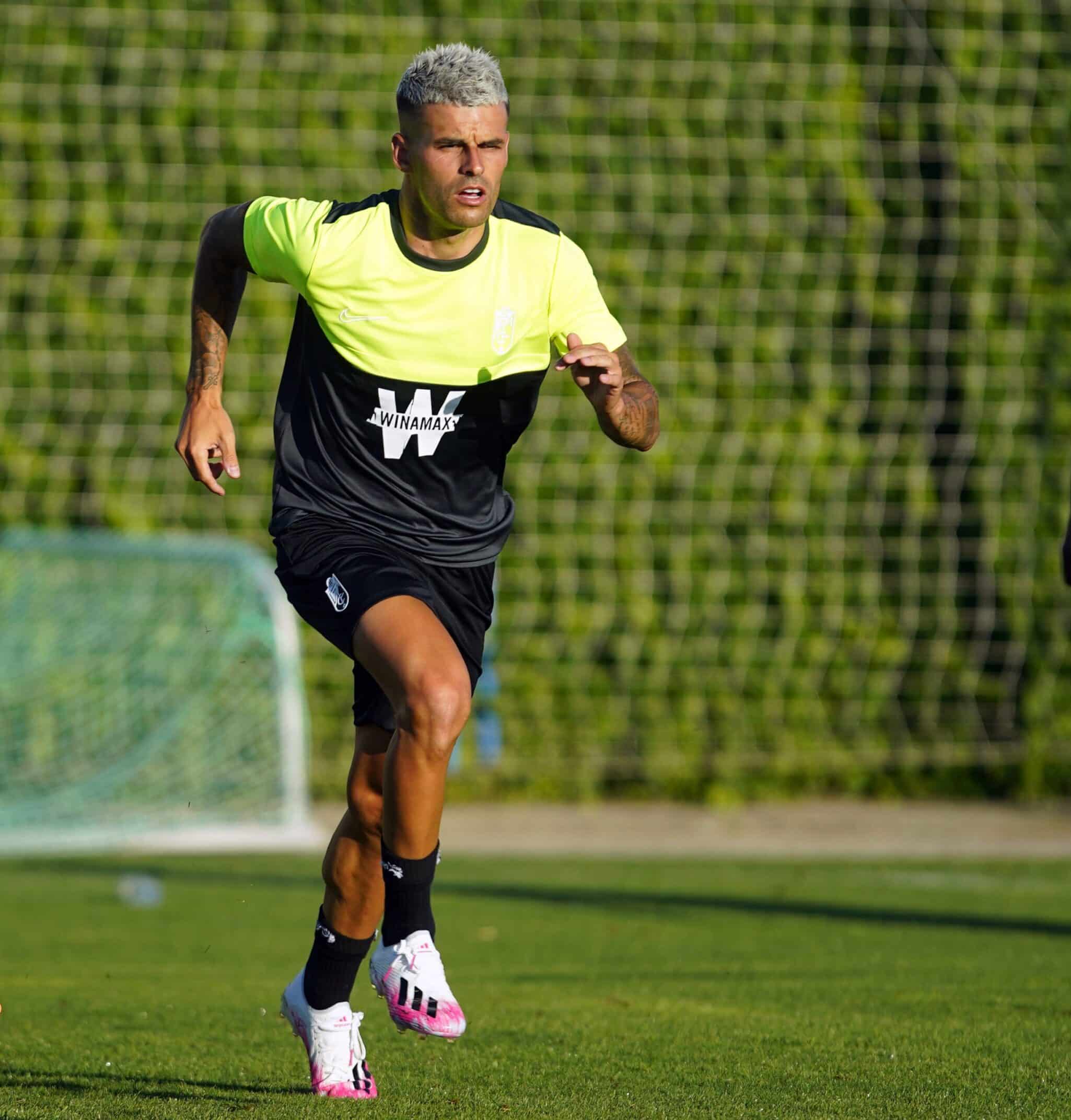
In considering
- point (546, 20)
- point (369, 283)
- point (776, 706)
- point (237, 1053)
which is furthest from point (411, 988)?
point (546, 20)

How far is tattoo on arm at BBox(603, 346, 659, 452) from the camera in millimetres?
4074

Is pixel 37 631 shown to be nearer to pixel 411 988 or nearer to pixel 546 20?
pixel 546 20

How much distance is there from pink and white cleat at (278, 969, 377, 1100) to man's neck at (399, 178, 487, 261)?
5.63 feet

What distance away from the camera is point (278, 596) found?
30.7 ft

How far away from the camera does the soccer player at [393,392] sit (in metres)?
4.02

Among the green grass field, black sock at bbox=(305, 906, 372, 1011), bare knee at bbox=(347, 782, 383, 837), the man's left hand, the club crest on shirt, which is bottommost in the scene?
the green grass field

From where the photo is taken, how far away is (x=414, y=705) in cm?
372

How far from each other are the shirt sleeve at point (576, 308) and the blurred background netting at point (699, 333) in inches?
250

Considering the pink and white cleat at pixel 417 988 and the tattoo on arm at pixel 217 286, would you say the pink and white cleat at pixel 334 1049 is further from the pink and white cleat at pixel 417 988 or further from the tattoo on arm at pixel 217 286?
the tattoo on arm at pixel 217 286

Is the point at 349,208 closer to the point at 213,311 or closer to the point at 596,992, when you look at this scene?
the point at 213,311

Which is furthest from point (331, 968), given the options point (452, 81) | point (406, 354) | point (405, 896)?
point (452, 81)

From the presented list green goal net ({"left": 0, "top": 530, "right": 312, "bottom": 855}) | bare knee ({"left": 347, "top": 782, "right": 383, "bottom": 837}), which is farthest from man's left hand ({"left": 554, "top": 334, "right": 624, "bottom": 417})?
green goal net ({"left": 0, "top": 530, "right": 312, "bottom": 855})

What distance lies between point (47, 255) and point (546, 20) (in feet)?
10.6

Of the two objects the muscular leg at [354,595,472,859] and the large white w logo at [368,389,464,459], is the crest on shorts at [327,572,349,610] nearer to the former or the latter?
the muscular leg at [354,595,472,859]
